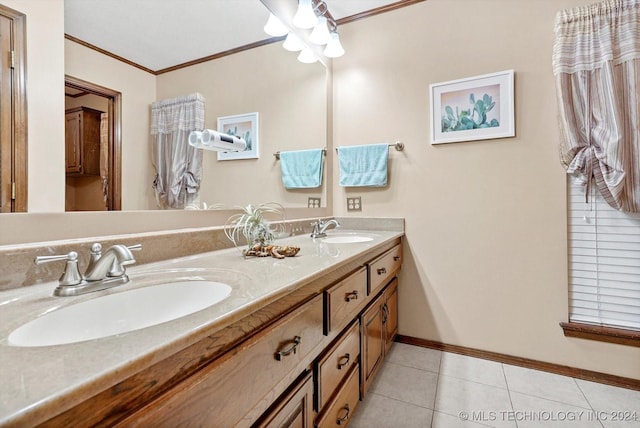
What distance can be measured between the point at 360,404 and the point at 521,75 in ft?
6.67

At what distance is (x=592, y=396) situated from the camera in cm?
151

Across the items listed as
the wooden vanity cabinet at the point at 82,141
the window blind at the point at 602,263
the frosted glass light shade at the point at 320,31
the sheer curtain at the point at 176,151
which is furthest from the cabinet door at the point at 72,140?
the window blind at the point at 602,263

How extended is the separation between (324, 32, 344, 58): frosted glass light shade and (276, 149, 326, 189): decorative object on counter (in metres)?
0.70

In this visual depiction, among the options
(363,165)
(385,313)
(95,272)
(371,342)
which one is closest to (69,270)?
(95,272)

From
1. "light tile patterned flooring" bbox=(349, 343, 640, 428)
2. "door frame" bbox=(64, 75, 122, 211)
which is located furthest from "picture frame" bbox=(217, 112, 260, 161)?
"light tile patterned flooring" bbox=(349, 343, 640, 428)

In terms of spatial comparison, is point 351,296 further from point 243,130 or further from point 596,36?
point 596,36

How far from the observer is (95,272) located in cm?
72

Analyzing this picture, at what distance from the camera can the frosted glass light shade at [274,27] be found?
175 centimetres

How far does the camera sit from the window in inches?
61.8

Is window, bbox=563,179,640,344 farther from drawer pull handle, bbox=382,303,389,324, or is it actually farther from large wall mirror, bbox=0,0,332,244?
large wall mirror, bbox=0,0,332,244

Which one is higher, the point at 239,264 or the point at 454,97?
the point at 454,97

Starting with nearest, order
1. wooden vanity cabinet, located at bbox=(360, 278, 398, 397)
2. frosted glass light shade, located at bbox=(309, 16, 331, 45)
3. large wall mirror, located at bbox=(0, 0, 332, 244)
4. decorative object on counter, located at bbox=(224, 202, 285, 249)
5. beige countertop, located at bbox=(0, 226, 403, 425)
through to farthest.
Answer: beige countertop, located at bbox=(0, 226, 403, 425), large wall mirror, located at bbox=(0, 0, 332, 244), decorative object on counter, located at bbox=(224, 202, 285, 249), wooden vanity cabinet, located at bbox=(360, 278, 398, 397), frosted glass light shade, located at bbox=(309, 16, 331, 45)

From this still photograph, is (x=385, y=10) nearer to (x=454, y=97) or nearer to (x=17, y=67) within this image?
(x=454, y=97)

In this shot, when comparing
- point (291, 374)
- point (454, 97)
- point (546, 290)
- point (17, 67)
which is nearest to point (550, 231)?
point (546, 290)
